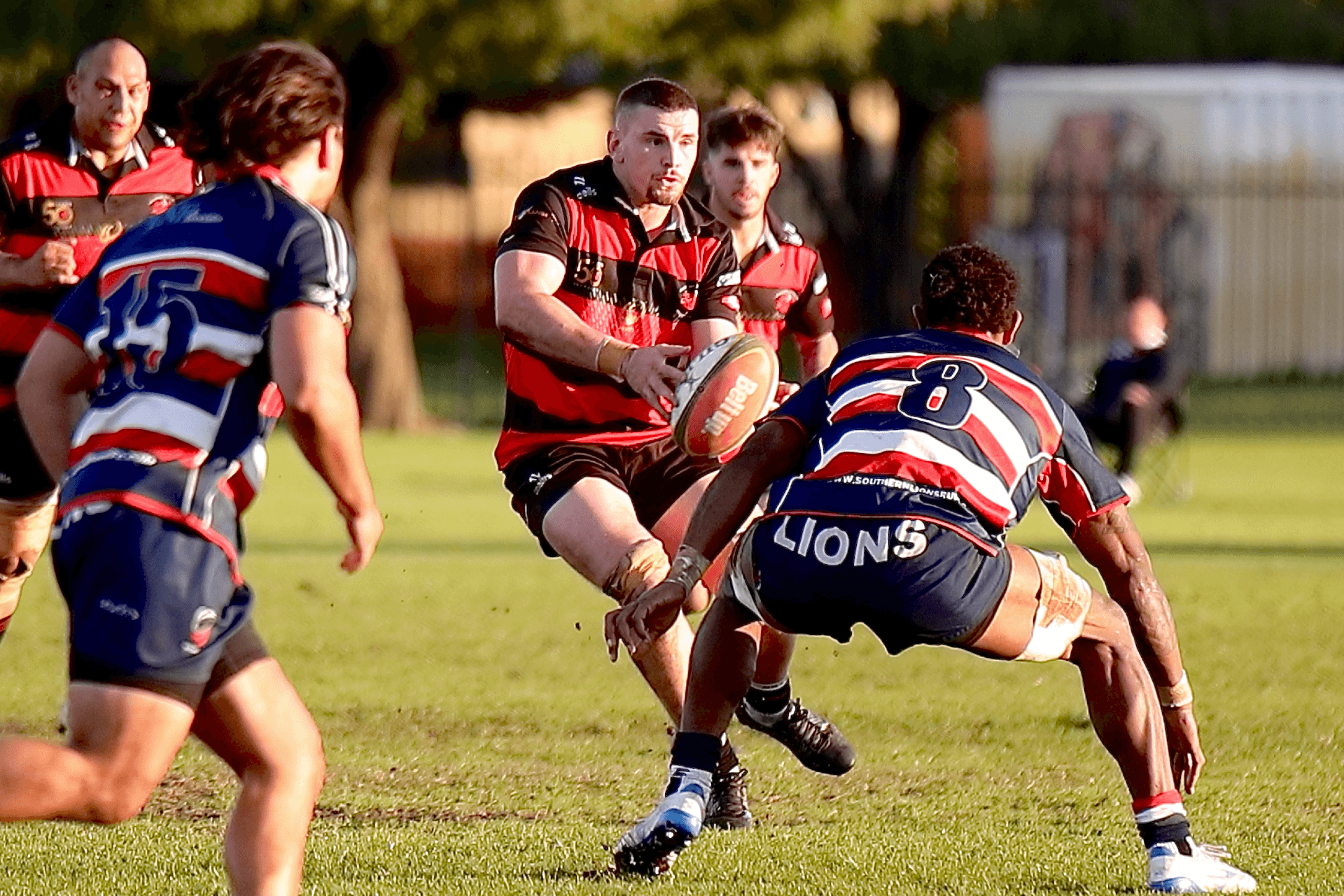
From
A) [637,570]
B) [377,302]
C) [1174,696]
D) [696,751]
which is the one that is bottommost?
[377,302]

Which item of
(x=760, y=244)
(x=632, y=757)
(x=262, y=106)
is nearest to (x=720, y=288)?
(x=760, y=244)

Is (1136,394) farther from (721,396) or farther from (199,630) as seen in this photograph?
(199,630)

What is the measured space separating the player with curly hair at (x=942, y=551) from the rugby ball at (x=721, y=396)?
28 centimetres

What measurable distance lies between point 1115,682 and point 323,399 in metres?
2.26

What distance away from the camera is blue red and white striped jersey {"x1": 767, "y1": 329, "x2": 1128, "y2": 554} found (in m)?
5.23

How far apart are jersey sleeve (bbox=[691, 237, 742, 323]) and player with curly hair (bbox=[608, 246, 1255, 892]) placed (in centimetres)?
119

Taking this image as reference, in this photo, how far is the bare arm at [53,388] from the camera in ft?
14.7

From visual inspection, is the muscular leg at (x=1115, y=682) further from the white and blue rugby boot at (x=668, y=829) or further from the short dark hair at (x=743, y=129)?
the short dark hair at (x=743, y=129)

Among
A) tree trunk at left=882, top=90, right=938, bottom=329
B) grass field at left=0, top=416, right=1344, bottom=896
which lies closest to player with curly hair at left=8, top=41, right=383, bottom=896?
grass field at left=0, top=416, right=1344, bottom=896

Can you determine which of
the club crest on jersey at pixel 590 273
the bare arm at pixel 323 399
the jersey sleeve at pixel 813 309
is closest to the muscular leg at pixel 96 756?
the bare arm at pixel 323 399

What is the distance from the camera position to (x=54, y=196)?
288 inches

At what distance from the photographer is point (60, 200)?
288 inches

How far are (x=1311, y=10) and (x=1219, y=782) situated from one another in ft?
102

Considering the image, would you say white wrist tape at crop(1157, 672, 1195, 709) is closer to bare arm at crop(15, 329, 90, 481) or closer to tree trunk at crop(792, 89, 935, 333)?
bare arm at crop(15, 329, 90, 481)
